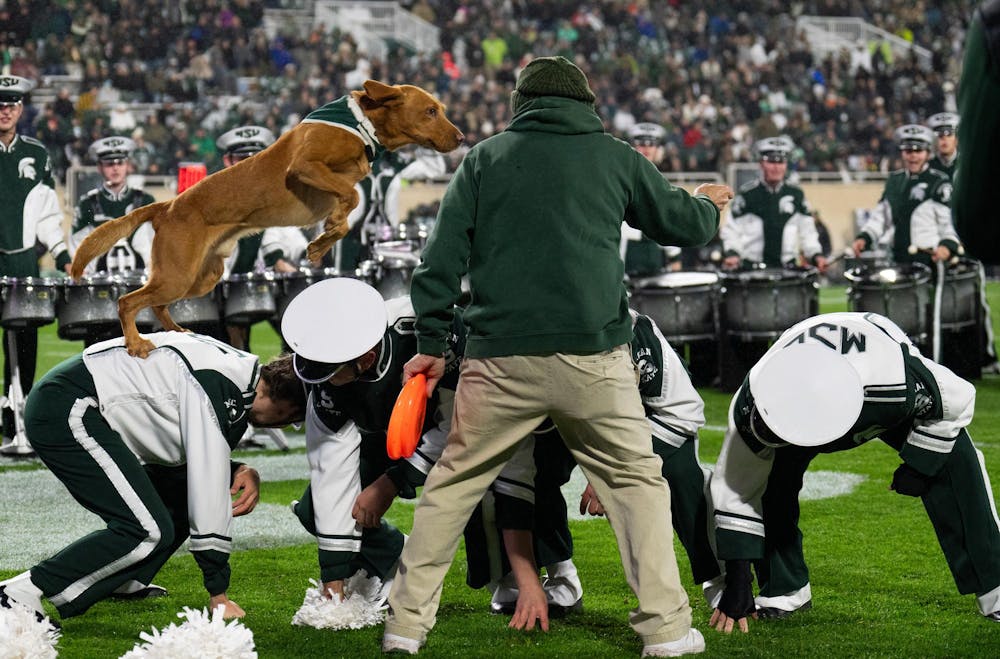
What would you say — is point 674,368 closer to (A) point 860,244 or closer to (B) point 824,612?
(B) point 824,612

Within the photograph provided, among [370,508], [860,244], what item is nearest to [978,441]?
[860,244]

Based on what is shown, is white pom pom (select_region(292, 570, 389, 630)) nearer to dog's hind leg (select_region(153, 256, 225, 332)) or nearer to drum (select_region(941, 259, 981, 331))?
dog's hind leg (select_region(153, 256, 225, 332))

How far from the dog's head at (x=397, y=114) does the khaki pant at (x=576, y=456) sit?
81 centimetres

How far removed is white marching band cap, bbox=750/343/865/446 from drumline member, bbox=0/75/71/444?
5.19 m

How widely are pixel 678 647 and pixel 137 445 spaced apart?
1.65 metres

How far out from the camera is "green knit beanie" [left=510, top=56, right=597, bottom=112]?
362cm

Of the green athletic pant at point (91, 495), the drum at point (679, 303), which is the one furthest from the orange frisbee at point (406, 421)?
the drum at point (679, 303)

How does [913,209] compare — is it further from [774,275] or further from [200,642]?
[200,642]

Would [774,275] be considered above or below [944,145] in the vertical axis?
below

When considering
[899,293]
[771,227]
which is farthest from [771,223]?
[899,293]

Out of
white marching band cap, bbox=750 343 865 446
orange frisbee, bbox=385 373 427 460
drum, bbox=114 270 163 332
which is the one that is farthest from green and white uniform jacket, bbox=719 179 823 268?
orange frisbee, bbox=385 373 427 460

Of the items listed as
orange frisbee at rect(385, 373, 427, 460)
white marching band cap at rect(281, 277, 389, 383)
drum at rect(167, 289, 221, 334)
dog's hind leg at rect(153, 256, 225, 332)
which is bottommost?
drum at rect(167, 289, 221, 334)

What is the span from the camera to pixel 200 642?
3.34 metres

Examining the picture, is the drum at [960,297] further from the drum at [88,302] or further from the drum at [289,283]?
the drum at [88,302]
